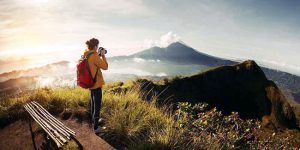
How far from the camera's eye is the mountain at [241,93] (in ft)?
189

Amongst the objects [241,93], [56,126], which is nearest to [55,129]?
[56,126]

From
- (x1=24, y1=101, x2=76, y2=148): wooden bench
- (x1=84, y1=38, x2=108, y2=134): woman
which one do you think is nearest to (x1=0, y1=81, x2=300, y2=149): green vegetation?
(x1=84, y1=38, x2=108, y2=134): woman

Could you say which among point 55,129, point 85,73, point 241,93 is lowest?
point 241,93

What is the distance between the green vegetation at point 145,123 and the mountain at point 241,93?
38133 mm

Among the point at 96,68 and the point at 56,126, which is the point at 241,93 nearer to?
the point at 96,68

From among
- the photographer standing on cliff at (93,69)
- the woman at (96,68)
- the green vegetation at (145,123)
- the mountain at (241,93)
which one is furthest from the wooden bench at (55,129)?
the mountain at (241,93)

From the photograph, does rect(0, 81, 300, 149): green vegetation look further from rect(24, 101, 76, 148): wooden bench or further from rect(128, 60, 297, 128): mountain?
rect(128, 60, 297, 128): mountain

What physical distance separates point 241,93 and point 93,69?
2811 inches

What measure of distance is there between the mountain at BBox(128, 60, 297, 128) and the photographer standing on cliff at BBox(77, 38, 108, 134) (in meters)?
40.4

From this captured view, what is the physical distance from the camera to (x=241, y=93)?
7412cm

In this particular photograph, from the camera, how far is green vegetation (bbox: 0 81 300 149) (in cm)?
670

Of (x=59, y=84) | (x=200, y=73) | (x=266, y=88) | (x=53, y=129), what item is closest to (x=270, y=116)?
(x=266, y=88)

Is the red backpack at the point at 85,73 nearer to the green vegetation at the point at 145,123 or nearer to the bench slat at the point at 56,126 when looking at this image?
the green vegetation at the point at 145,123

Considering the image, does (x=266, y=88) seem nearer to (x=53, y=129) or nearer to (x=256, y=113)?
(x=256, y=113)
